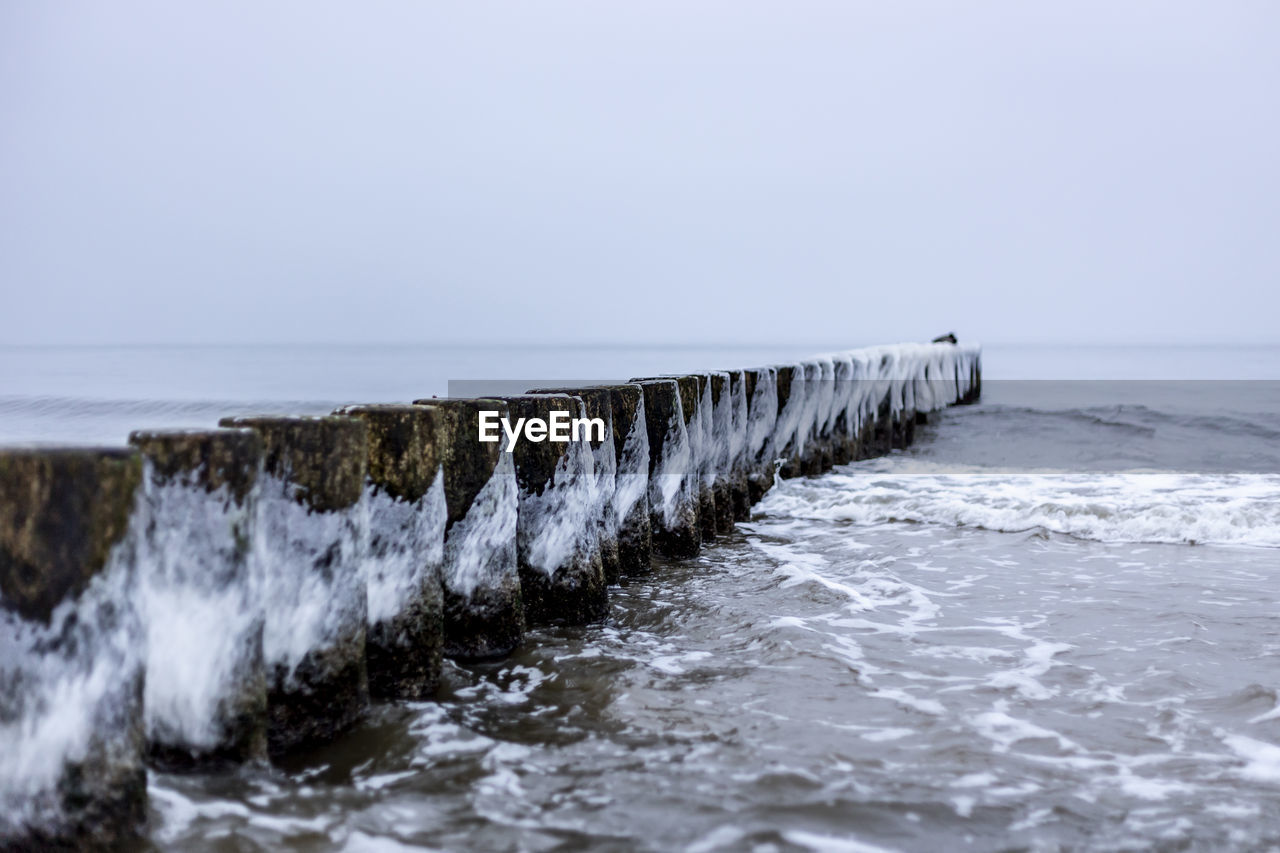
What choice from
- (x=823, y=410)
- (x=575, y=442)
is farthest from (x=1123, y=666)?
(x=823, y=410)

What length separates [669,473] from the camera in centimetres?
510

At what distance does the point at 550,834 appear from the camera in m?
2.12

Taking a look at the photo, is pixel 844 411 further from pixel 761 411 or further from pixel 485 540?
pixel 485 540

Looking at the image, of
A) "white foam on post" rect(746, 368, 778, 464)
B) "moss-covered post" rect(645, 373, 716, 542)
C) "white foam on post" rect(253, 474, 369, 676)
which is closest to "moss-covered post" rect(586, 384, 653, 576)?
"moss-covered post" rect(645, 373, 716, 542)

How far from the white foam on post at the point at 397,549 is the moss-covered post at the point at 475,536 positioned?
0.32 metres

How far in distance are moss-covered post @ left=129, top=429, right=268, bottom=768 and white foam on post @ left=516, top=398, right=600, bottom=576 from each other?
4.93 ft

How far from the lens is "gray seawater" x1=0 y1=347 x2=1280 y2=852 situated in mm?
2162

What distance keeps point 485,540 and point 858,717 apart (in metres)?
1.36

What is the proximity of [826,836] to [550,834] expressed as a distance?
2.00ft

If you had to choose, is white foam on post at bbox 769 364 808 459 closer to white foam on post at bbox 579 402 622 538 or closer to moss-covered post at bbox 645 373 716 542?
moss-covered post at bbox 645 373 716 542

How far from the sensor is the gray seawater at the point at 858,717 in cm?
216

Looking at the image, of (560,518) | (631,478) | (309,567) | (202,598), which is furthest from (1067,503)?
(202,598)

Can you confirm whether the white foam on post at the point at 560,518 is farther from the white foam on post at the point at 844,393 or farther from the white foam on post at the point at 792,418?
the white foam on post at the point at 844,393

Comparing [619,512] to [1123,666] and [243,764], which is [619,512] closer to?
[1123,666]
